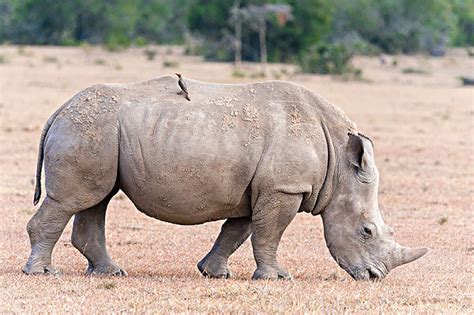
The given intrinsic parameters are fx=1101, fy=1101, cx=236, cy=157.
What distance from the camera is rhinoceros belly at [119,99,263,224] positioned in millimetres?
8578

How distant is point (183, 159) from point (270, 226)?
90 cm

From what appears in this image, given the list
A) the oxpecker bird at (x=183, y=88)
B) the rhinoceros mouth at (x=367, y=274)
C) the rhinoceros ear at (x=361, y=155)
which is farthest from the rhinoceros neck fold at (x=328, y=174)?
the oxpecker bird at (x=183, y=88)

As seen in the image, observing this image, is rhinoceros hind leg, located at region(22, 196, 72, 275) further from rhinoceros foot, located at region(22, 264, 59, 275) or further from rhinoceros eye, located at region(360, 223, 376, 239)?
rhinoceros eye, located at region(360, 223, 376, 239)

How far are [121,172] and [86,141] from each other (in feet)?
1.22

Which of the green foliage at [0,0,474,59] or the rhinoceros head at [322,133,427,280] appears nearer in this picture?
the rhinoceros head at [322,133,427,280]

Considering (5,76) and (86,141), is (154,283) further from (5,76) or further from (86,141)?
(5,76)

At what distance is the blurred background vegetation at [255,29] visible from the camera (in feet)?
152

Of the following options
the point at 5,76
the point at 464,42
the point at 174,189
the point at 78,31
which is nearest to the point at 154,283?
the point at 174,189

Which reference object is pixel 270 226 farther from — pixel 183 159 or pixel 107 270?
pixel 107 270

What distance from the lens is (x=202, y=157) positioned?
8.56m

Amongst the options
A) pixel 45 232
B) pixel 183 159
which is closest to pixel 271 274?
pixel 183 159

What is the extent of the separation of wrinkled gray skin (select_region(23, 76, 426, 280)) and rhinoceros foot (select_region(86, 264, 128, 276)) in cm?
1

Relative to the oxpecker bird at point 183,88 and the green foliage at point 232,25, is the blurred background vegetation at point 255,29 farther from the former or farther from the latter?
the oxpecker bird at point 183,88

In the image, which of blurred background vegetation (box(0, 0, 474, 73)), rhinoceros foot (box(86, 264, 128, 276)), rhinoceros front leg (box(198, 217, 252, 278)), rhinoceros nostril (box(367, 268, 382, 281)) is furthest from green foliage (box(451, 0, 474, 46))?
rhinoceros foot (box(86, 264, 128, 276))
